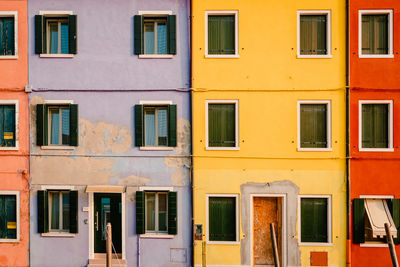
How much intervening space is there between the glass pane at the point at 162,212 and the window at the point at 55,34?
18.0 feet

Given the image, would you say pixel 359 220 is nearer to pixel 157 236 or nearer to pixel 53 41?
pixel 157 236

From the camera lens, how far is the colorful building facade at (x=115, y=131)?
33.2 ft

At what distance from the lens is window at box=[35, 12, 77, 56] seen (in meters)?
10.2

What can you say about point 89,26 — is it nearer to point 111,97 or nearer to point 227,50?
point 111,97

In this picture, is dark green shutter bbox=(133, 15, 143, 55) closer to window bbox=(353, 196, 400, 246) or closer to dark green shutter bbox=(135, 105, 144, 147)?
dark green shutter bbox=(135, 105, 144, 147)

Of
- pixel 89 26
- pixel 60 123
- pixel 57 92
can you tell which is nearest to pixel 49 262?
pixel 60 123

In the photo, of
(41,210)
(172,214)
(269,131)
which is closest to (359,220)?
(269,131)

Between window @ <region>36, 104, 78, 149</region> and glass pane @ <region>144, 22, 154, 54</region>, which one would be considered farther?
glass pane @ <region>144, 22, 154, 54</region>

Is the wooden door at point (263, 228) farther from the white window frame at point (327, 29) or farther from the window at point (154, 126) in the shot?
the white window frame at point (327, 29)

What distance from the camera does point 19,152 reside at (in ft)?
33.8

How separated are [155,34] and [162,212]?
5.82 metres

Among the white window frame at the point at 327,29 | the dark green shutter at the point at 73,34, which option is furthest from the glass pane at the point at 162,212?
the white window frame at the point at 327,29

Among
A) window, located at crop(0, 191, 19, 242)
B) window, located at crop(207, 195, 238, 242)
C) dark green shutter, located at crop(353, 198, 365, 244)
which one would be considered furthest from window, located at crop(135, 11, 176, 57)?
dark green shutter, located at crop(353, 198, 365, 244)

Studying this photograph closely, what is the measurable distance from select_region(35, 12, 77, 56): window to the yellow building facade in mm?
3945
